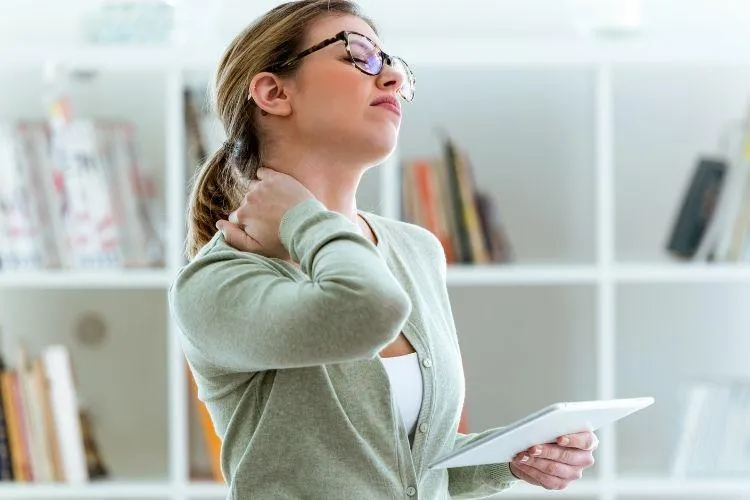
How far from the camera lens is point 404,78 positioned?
1351 millimetres

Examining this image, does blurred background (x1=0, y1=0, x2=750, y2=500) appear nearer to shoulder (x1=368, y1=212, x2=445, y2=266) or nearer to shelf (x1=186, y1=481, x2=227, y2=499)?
shelf (x1=186, y1=481, x2=227, y2=499)

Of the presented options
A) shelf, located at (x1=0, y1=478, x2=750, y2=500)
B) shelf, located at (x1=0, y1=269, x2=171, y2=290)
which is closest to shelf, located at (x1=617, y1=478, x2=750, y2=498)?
shelf, located at (x1=0, y1=478, x2=750, y2=500)

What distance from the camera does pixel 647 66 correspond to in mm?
2598

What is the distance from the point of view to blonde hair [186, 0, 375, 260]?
1345mm

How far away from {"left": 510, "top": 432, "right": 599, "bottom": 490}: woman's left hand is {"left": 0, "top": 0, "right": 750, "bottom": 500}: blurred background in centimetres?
120

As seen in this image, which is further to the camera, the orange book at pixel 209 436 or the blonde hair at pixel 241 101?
the orange book at pixel 209 436

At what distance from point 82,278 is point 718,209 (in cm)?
140

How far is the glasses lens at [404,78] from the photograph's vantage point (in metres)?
1.35

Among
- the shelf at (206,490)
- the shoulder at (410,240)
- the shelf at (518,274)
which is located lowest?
the shelf at (206,490)

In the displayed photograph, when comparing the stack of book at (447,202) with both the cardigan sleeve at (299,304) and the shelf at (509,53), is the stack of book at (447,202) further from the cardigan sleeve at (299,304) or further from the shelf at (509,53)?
the cardigan sleeve at (299,304)

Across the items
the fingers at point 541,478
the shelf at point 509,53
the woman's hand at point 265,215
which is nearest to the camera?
the woman's hand at point 265,215

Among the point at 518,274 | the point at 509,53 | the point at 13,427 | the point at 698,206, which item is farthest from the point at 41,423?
the point at 698,206

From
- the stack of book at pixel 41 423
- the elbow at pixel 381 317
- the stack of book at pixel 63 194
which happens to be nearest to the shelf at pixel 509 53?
the stack of book at pixel 63 194

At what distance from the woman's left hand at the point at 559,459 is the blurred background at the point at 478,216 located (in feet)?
3.92
